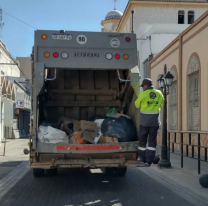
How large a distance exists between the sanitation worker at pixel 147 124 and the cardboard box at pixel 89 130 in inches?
42.3

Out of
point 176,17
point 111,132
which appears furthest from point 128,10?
point 111,132

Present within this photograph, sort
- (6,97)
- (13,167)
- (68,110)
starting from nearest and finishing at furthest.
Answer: (68,110)
(13,167)
(6,97)

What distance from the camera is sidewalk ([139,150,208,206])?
6.83 meters

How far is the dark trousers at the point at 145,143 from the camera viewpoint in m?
6.91

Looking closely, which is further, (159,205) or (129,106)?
(129,106)

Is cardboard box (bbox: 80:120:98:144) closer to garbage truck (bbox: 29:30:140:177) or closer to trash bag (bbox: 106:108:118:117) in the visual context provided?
garbage truck (bbox: 29:30:140:177)

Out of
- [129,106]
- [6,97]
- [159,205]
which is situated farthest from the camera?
[6,97]

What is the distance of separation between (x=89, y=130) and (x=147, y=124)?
1409 mm

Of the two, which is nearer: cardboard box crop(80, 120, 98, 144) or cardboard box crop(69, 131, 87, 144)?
cardboard box crop(69, 131, 87, 144)

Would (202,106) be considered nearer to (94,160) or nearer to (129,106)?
(129,106)

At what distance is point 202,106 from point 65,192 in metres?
8.37

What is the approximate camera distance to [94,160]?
6.86 metres

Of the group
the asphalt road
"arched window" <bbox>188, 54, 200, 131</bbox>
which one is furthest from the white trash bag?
"arched window" <bbox>188, 54, 200, 131</bbox>

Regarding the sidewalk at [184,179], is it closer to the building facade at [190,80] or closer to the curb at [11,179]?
the building facade at [190,80]
